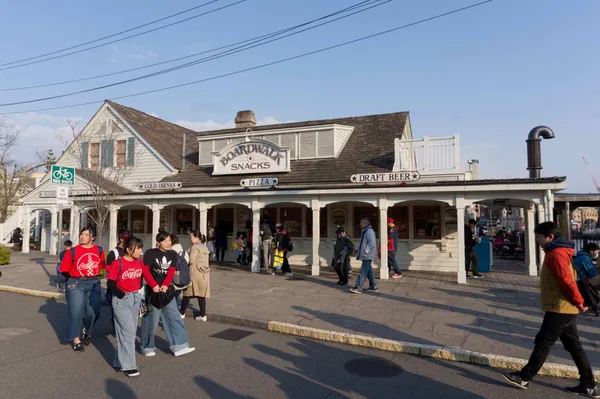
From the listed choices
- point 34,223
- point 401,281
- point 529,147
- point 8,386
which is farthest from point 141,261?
point 34,223

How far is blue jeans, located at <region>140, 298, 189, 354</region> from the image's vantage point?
572 centimetres

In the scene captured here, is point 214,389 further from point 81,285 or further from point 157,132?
point 157,132

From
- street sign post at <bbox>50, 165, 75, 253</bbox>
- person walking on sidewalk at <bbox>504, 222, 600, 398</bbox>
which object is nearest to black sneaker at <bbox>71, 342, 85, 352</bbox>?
person walking on sidewalk at <bbox>504, 222, 600, 398</bbox>

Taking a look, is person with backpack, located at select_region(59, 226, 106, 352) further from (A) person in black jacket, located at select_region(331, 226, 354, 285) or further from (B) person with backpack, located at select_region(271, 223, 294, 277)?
(B) person with backpack, located at select_region(271, 223, 294, 277)

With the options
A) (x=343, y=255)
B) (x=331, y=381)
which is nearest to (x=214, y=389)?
(x=331, y=381)

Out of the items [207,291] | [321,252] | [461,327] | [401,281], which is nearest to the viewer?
[461,327]

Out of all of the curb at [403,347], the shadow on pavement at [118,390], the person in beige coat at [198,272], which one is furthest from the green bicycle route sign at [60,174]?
the shadow on pavement at [118,390]

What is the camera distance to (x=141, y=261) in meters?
5.57

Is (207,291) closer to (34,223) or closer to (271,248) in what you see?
(271,248)

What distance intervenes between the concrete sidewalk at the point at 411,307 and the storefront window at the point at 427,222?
1.89 meters

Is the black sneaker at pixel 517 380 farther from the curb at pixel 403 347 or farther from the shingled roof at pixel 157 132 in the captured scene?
the shingled roof at pixel 157 132

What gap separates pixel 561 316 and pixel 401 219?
1093 centimetres

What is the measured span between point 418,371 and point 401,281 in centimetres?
711

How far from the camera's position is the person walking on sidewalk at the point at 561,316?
435 cm
